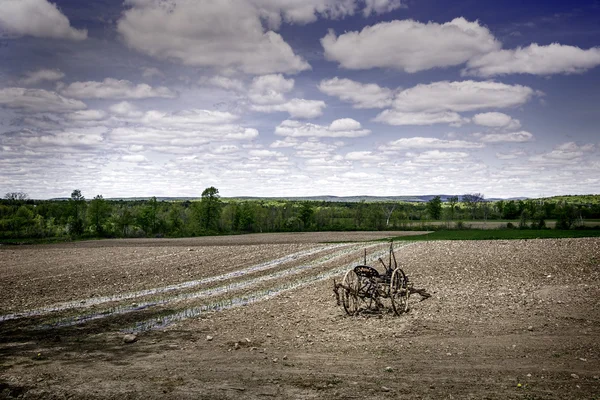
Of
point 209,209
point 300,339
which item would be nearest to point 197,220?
point 209,209

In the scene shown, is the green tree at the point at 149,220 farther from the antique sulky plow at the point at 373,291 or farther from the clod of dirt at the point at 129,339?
the antique sulky plow at the point at 373,291

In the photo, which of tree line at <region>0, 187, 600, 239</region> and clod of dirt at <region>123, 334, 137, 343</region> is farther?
tree line at <region>0, 187, 600, 239</region>

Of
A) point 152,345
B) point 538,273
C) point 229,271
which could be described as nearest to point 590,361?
point 152,345

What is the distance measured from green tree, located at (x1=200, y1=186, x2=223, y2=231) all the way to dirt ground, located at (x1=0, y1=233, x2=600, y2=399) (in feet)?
223

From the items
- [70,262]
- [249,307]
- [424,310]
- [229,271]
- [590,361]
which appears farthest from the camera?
[70,262]

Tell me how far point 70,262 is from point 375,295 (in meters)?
34.4

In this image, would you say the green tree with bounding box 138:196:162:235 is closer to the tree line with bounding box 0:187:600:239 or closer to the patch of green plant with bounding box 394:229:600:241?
the tree line with bounding box 0:187:600:239

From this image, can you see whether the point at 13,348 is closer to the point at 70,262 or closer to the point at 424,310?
the point at 424,310

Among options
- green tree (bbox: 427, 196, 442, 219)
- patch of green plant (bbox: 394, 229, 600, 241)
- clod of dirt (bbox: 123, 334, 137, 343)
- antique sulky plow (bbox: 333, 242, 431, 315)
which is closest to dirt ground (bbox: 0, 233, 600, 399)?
clod of dirt (bbox: 123, 334, 137, 343)

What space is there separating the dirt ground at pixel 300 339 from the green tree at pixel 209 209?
223 feet

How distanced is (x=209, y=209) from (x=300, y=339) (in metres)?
85.4

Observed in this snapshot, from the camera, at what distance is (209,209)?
9681cm

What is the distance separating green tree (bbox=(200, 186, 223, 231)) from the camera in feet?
317

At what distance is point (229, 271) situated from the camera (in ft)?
113
